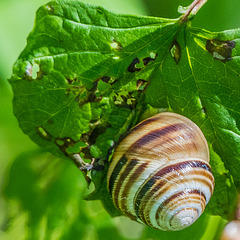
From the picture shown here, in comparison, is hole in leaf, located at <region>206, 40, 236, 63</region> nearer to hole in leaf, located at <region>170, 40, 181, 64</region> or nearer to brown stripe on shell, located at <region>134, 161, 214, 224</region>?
hole in leaf, located at <region>170, 40, 181, 64</region>

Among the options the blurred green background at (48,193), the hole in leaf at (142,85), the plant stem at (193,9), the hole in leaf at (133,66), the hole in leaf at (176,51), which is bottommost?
the blurred green background at (48,193)

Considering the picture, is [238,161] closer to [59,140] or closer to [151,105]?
[151,105]

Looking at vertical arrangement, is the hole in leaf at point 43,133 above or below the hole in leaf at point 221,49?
below

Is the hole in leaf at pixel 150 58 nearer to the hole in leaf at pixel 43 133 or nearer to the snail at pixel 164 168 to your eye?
the snail at pixel 164 168

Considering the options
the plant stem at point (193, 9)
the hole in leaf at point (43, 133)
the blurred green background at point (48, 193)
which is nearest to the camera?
the plant stem at point (193, 9)

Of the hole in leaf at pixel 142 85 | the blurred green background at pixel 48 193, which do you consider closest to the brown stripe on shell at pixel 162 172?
the hole in leaf at pixel 142 85

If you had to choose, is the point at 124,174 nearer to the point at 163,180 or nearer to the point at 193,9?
the point at 163,180

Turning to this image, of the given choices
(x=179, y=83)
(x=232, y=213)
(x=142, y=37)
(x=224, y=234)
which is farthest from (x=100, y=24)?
(x=224, y=234)

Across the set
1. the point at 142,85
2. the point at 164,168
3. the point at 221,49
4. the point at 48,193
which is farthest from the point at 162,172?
the point at 48,193
